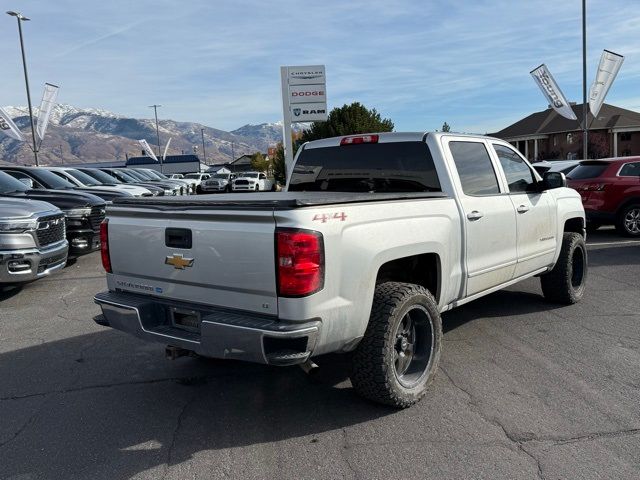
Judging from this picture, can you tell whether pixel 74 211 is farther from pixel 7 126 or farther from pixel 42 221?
pixel 7 126

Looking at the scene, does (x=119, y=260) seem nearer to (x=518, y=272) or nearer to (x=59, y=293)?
(x=518, y=272)

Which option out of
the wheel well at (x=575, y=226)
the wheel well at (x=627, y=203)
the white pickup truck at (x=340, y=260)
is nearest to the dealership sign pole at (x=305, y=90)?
the wheel well at (x=627, y=203)

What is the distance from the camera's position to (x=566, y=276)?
20.2ft

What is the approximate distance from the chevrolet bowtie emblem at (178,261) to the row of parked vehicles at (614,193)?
31.6ft

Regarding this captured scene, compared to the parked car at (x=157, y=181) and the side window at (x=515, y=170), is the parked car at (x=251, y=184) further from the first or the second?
the side window at (x=515, y=170)

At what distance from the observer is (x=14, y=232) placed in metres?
6.79

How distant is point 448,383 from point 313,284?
1.76 metres

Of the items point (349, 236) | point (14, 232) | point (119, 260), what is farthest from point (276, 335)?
point (14, 232)

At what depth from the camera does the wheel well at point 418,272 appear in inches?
161

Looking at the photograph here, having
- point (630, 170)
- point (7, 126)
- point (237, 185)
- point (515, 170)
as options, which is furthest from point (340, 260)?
point (237, 185)

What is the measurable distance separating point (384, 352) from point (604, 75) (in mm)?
26679

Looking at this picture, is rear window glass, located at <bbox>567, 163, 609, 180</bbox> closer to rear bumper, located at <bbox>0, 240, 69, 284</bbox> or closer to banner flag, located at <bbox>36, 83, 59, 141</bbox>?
rear bumper, located at <bbox>0, 240, 69, 284</bbox>

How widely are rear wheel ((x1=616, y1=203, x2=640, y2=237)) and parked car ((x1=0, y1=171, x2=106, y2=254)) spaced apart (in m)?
10.6

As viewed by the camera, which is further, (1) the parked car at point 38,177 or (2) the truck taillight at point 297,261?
(1) the parked car at point 38,177
